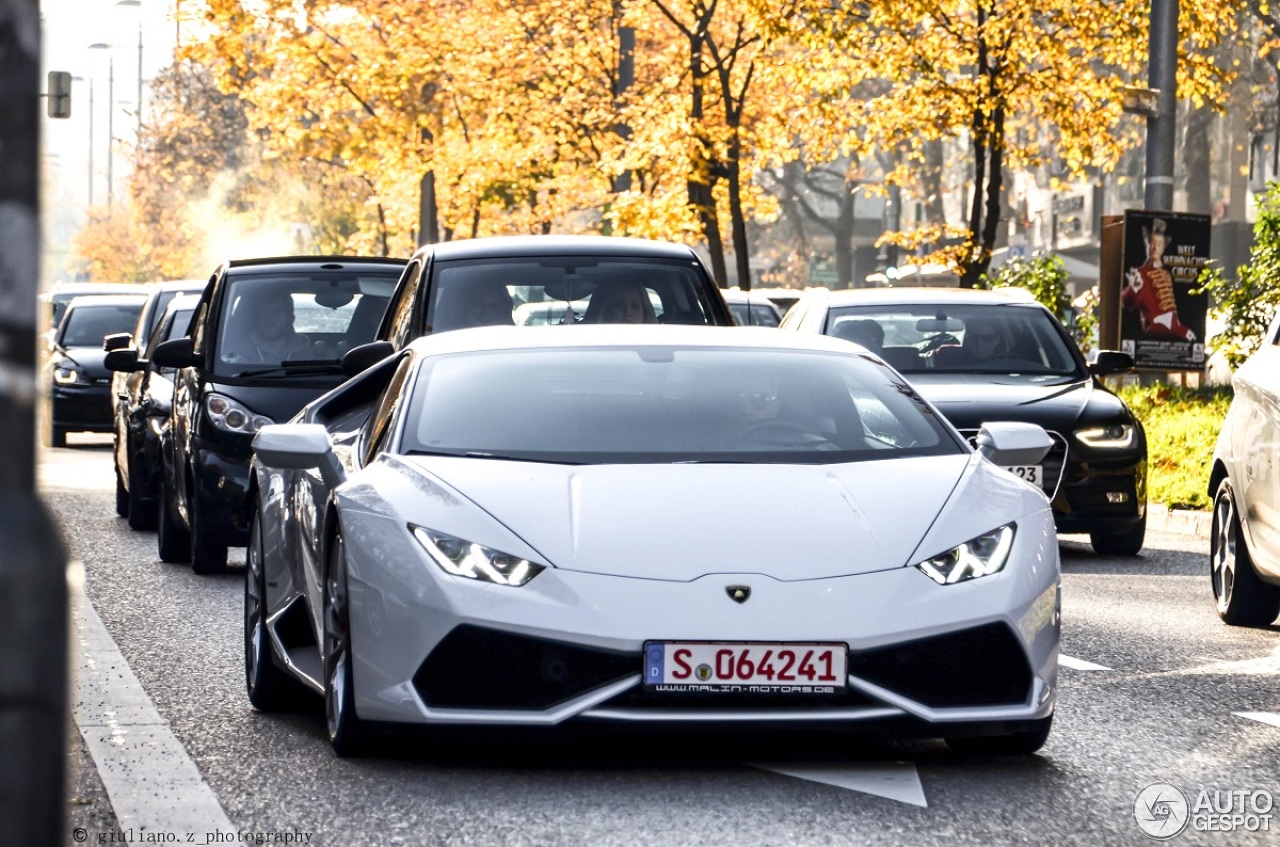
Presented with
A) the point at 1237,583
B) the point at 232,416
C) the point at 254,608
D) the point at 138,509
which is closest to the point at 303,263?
the point at 232,416

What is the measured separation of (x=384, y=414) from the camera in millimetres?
7570

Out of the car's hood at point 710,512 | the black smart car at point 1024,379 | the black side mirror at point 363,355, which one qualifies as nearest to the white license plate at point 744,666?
the car's hood at point 710,512

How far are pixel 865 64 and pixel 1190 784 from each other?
2002cm

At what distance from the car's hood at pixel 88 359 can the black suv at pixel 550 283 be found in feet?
54.7

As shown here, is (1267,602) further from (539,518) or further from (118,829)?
(118,829)

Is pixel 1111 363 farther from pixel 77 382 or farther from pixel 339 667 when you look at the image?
pixel 77 382

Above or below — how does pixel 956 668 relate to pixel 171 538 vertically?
above

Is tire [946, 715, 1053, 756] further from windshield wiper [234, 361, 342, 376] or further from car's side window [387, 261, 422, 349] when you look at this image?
windshield wiper [234, 361, 342, 376]

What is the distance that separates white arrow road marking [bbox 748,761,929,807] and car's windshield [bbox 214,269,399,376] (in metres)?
7.46

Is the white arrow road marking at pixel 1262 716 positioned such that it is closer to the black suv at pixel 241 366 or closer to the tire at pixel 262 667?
the tire at pixel 262 667

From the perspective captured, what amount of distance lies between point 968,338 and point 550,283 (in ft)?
13.4

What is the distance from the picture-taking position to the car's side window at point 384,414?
7277 mm

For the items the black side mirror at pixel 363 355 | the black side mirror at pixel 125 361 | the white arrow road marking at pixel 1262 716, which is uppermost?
the black side mirror at pixel 363 355

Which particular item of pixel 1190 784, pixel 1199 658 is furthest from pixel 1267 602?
pixel 1190 784
